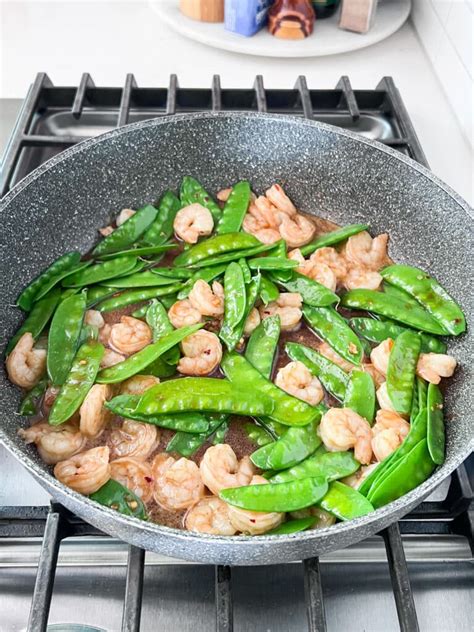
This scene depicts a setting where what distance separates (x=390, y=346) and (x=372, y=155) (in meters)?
0.54

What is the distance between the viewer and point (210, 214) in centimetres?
172

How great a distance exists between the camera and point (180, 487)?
121 centimetres

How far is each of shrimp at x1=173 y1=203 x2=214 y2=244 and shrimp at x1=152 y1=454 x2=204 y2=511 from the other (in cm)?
67

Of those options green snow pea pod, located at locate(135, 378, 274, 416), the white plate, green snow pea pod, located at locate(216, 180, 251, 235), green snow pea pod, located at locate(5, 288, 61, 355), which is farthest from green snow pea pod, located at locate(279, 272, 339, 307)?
the white plate

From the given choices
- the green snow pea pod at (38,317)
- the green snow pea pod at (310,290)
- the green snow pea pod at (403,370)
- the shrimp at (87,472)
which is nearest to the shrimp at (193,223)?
the green snow pea pod at (310,290)

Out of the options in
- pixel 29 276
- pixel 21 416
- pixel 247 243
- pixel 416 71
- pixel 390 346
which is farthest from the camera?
pixel 416 71

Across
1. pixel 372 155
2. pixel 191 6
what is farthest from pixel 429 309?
pixel 191 6

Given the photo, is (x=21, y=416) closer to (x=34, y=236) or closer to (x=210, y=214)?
(x=34, y=236)

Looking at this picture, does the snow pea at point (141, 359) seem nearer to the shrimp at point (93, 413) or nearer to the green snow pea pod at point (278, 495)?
the shrimp at point (93, 413)

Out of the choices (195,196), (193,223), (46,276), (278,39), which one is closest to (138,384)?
(46,276)

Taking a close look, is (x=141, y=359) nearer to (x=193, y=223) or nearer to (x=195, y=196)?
(x=193, y=223)

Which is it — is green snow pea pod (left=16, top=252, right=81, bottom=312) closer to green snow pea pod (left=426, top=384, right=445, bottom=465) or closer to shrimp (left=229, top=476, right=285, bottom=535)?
shrimp (left=229, top=476, right=285, bottom=535)

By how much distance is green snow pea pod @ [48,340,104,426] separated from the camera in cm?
134

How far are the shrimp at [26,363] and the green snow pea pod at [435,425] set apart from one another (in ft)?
2.75
